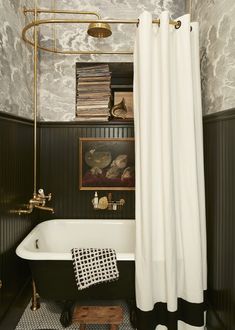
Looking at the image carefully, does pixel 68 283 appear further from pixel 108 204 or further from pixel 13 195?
pixel 108 204

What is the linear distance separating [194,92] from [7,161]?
53.8 inches

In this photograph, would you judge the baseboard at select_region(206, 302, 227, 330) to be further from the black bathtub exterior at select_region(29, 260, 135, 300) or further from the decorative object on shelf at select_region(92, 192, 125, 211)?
the decorative object on shelf at select_region(92, 192, 125, 211)

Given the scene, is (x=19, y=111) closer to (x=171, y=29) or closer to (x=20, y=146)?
(x=20, y=146)

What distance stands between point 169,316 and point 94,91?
1.96m

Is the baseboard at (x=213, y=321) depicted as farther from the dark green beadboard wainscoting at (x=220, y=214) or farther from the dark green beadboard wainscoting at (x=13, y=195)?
the dark green beadboard wainscoting at (x=13, y=195)

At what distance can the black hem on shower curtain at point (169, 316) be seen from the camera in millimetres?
1719

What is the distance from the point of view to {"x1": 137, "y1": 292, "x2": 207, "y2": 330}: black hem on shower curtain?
67.7 inches

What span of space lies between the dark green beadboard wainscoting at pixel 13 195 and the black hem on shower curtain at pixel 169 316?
3.10 ft

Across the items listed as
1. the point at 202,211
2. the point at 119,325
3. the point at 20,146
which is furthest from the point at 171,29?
the point at 119,325

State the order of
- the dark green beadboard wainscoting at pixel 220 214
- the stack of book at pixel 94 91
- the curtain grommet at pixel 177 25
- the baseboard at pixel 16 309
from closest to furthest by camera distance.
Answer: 1. the dark green beadboard wainscoting at pixel 220 214
2. the curtain grommet at pixel 177 25
3. the baseboard at pixel 16 309
4. the stack of book at pixel 94 91

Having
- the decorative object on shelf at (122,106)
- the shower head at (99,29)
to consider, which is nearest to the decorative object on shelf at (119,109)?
the decorative object on shelf at (122,106)

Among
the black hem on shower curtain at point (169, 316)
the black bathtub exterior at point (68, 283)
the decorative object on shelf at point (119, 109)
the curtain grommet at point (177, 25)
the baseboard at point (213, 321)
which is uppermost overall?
the curtain grommet at point (177, 25)

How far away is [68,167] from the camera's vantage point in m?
2.74

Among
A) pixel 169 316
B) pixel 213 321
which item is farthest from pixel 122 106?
pixel 213 321
